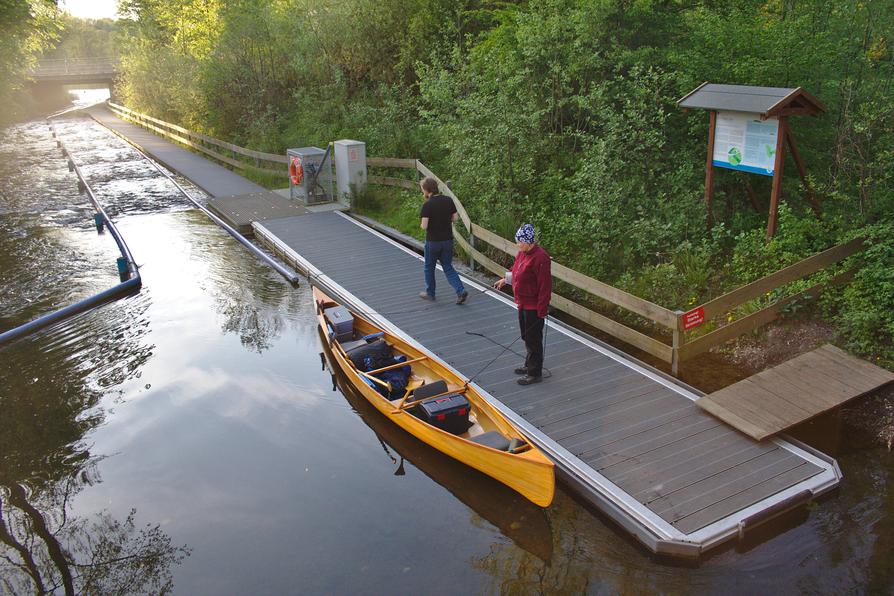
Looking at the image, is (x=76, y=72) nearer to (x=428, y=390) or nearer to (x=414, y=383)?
(x=414, y=383)

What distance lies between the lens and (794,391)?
288 inches

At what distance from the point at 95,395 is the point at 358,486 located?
4.40 metres

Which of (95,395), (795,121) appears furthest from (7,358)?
(795,121)

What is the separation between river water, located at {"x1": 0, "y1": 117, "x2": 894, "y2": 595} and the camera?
18.7 ft

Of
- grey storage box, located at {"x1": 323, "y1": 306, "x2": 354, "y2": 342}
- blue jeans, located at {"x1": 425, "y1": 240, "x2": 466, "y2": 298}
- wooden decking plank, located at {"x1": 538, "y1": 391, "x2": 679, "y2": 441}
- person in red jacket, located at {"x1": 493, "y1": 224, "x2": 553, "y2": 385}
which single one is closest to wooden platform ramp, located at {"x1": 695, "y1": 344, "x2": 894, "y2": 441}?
wooden decking plank, located at {"x1": 538, "y1": 391, "x2": 679, "y2": 441}

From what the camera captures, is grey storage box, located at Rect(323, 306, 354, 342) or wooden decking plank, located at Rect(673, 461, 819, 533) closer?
wooden decking plank, located at Rect(673, 461, 819, 533)

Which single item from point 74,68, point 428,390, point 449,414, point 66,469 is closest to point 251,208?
point 66,469

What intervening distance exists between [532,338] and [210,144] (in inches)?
921

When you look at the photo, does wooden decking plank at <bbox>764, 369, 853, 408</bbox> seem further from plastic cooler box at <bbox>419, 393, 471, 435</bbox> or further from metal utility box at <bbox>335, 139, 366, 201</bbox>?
metal utility box at <bbox>335, 139, 366, 201</bbox>

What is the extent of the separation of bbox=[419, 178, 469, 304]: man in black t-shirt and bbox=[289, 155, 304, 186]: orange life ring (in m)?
7.66

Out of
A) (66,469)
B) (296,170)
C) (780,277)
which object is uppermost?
(296,170)

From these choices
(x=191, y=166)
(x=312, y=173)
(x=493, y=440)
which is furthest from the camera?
(x=191, y=166)

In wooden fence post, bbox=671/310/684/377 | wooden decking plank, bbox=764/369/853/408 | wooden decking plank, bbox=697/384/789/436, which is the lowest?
wooden decking plank, bbox=697/384/789/436

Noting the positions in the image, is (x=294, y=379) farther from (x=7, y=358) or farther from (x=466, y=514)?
(x=7, y=358)
